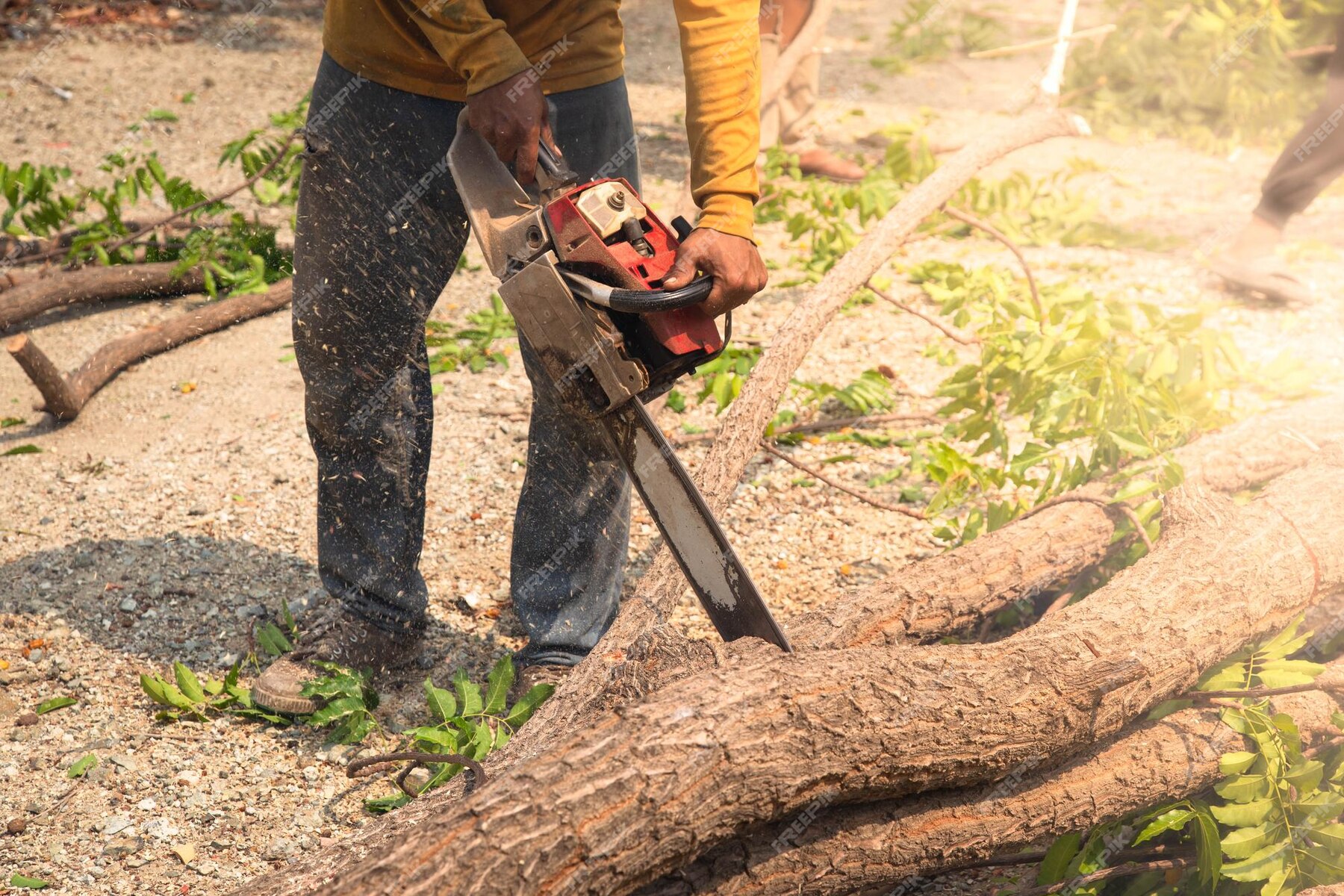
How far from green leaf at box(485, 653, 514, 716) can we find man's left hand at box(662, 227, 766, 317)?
1073mm

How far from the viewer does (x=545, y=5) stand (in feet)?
7.50

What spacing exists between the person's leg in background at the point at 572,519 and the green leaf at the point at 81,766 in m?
0.97

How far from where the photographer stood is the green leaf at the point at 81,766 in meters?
2.34

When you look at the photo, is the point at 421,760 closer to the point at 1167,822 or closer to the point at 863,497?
the point at 1167,822

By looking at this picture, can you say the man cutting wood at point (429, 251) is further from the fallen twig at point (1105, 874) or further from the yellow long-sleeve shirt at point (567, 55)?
the fallen twig at point (1105, 874)

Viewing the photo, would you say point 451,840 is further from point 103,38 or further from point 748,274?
point 103,38

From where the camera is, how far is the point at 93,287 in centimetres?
445

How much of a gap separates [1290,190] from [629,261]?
432 centimetres

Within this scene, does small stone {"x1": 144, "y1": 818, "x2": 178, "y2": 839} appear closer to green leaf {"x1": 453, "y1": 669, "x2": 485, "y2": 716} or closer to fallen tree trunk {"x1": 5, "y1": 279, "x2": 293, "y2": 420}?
green leaf {"x1": 453, "y1": 669, "x2": 485, "y2": 716}

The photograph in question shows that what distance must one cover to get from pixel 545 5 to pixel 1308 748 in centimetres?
222

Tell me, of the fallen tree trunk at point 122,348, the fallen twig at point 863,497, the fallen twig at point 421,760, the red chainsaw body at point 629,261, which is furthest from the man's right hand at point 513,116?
the fallen tree trunk at point 122,348

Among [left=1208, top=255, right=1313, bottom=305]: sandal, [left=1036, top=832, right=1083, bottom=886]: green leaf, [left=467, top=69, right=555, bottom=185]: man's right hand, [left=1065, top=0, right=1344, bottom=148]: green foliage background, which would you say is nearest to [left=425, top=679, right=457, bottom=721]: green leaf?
[left=467, top=69, right=555, bottom=185]: man's right hand

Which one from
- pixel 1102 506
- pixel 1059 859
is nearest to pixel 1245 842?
pixel 1059 859

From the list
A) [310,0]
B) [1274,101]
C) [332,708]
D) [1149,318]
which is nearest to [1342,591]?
[1149,318]
